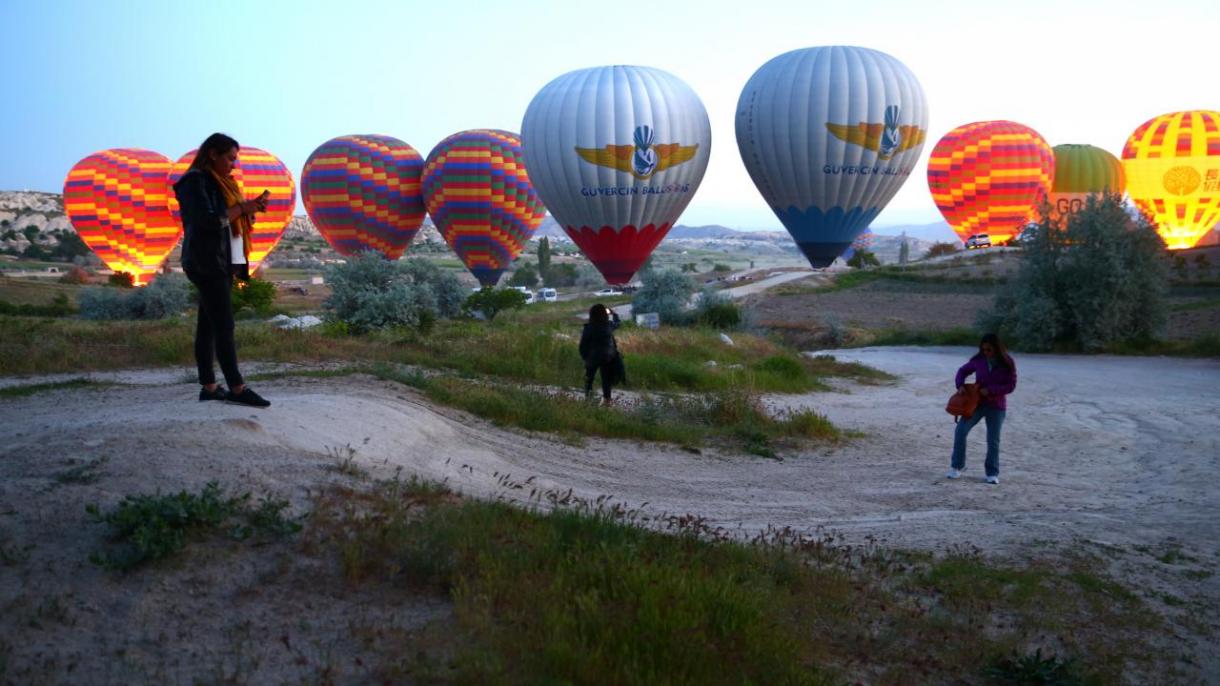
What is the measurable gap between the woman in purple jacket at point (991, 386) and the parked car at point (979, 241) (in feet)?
169

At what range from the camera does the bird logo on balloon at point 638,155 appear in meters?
35.7

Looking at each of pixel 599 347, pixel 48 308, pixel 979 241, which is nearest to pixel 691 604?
pixel 599 347

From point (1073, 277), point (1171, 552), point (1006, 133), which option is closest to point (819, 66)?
point (1073, 277)

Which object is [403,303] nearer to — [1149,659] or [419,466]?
[419,466]

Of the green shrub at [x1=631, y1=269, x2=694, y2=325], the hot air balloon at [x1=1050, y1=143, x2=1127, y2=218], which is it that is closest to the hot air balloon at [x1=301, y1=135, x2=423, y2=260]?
the green shrub at [x1=631, y1=269, x2=694, y2=325]

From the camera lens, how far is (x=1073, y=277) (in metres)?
27.2

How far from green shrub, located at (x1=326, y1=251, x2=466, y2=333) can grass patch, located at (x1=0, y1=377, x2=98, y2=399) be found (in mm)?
7942

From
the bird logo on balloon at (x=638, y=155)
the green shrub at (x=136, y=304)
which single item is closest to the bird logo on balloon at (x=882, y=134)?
the bird logo on balloon at (x=638, y=155)

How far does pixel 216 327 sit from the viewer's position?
700cm

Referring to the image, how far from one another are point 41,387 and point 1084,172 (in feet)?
205

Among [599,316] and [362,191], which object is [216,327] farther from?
[362,191]

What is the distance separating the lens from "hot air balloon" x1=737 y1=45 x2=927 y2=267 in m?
36.6

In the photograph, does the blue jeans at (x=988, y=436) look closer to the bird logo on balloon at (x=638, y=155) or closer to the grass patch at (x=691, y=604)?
the grass patch at (x=691, y=604)

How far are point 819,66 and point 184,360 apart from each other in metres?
29.9
